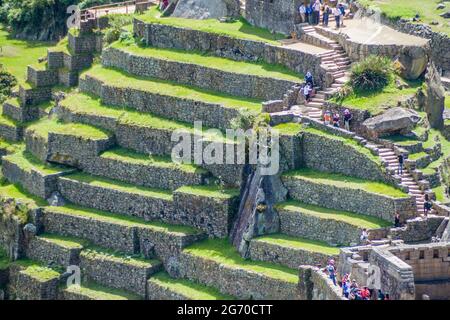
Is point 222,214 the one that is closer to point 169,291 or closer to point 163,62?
point 169,291

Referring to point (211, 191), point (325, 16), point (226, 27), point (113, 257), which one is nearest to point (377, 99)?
point (211, 191)

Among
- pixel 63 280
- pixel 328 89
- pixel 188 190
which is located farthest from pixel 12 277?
pixel 328 89

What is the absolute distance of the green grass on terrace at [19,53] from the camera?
446ft

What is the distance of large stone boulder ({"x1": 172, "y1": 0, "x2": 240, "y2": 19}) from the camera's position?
12106 cm

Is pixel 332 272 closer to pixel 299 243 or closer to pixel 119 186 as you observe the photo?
pixel 299 243

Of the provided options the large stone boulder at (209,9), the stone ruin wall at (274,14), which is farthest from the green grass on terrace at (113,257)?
the large stone boulder at (209,9)

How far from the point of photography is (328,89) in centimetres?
10875

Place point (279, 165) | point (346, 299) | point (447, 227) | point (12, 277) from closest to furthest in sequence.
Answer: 1. point (346, 299)
2. point (447, 227)
3. point (279, 165)
4. point (12, 277)

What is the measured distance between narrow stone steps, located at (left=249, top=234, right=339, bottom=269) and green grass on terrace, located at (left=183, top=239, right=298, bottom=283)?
363 mm

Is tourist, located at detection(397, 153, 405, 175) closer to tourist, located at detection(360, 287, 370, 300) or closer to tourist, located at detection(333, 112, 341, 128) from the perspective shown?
tourist, located at detection(333, 112, 341, 128)

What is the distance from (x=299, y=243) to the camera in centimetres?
10062

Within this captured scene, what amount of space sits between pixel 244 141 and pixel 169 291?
8700 mm

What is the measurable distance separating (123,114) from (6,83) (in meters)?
20.9

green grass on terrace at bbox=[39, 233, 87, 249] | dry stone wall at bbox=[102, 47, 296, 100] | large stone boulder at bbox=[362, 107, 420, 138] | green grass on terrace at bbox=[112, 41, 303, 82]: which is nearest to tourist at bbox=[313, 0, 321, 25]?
green grass on terrace at bbox=[112, 41, 303, 82]
